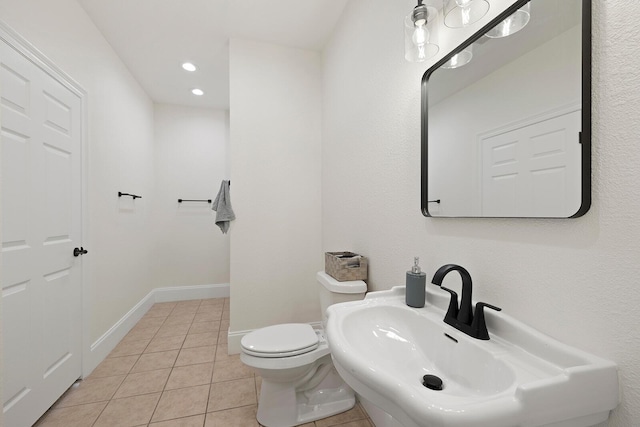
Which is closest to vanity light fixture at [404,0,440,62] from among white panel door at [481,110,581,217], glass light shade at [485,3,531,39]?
glass light shade at [485,3,531,39]

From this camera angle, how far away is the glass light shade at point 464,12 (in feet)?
2.95

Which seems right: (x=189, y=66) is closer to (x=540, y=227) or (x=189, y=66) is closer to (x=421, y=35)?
(x=421, y=35)

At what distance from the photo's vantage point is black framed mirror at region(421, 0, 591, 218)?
0.67 m

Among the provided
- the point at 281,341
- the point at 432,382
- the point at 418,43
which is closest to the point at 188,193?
the point at 281,341

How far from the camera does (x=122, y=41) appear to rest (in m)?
2.27

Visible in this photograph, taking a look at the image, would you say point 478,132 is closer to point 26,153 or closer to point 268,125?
point 268,125

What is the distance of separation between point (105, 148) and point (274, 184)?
4.63ft

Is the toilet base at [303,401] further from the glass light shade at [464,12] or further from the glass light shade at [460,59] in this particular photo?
the glass light shade at [464,12]

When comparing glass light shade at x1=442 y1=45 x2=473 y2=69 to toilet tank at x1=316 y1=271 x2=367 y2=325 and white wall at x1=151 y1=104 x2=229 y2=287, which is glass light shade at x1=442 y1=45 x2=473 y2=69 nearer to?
toilet tank at x1=316 y1=271 x2=367 y2=325

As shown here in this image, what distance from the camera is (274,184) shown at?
2369mm

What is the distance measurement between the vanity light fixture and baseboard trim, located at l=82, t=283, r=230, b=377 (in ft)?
9.15

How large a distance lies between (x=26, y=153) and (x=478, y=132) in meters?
2.17

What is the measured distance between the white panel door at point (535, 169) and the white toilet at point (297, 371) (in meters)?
0.93

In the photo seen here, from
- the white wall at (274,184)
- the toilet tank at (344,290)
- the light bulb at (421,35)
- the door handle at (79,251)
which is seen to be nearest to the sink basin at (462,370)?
the toilet tank at (344,290)
